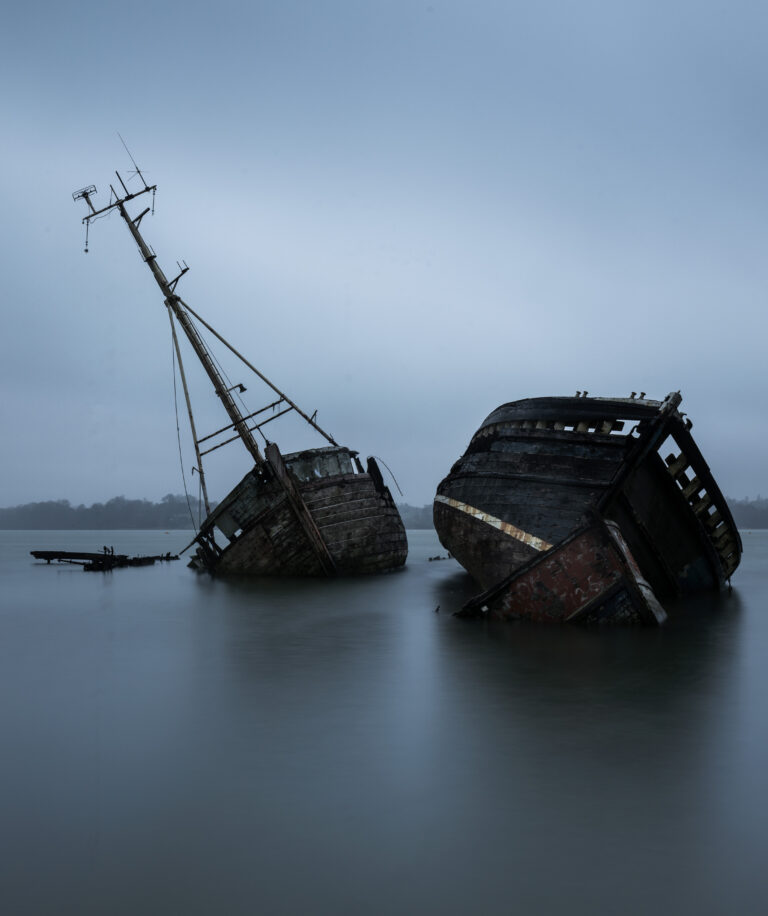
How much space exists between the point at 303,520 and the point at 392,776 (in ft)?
47.3

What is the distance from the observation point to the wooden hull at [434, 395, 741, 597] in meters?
11.8

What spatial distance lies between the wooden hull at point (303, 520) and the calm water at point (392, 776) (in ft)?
27.6

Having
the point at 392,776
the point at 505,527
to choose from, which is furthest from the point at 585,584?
the point at 392,776

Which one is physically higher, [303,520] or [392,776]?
[303,520]

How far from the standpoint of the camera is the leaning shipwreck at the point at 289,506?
64.3ft

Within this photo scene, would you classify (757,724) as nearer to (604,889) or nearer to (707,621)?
(604,889)

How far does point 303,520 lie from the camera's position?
19.7 m

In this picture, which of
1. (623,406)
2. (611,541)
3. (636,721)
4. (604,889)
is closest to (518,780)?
(604,889)

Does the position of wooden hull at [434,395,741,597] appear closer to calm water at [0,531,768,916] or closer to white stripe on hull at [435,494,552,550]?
white stripe on hull at [435,494,552,550]

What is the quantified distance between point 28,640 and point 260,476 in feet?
26.0

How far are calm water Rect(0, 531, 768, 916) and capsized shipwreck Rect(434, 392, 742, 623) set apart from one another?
636mm

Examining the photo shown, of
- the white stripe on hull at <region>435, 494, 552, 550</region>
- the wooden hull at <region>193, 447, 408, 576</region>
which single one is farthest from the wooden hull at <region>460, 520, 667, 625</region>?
the wooden hull at <region>193, 447, 408, 576</region>

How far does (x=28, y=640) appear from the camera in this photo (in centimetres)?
1274

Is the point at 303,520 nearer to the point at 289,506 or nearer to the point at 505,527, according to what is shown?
the point at 289,506
